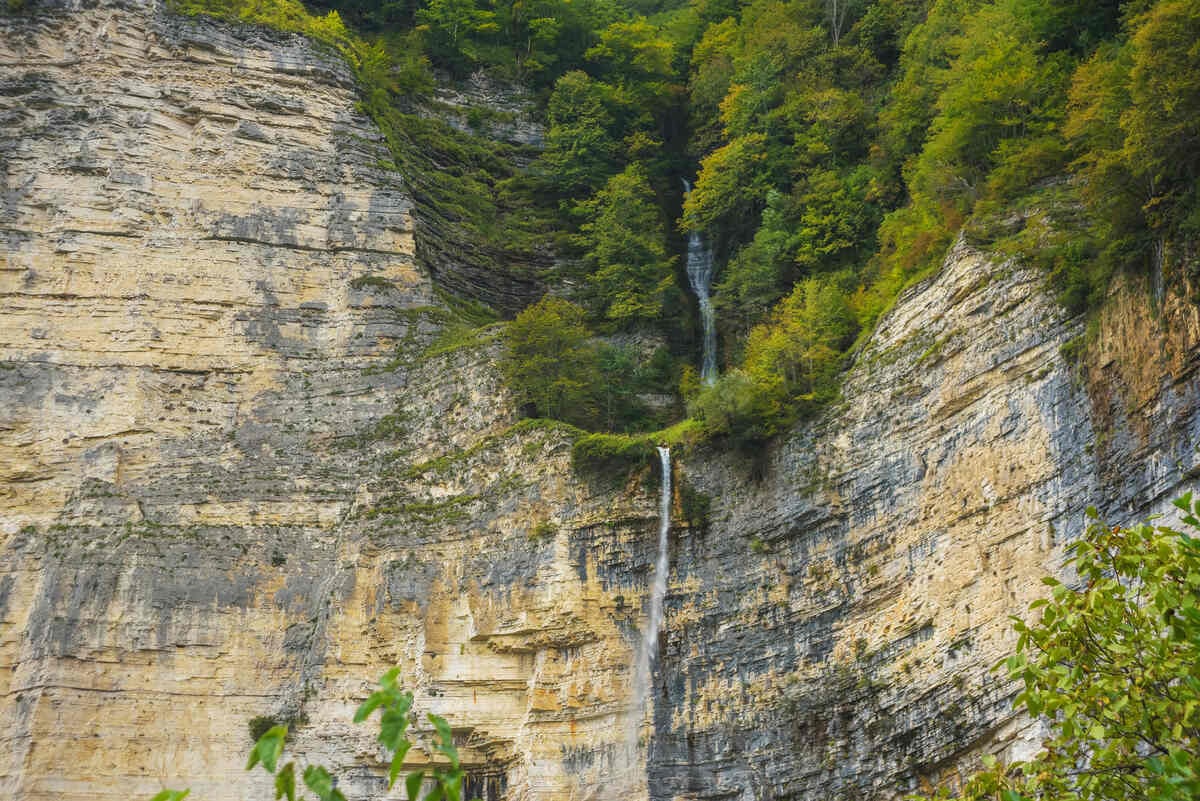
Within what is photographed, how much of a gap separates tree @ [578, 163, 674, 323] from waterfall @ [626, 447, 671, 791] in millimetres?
10980

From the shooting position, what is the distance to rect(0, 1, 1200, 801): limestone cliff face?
26.9 metres

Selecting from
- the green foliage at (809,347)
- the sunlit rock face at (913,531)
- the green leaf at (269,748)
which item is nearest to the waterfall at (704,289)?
the green foliage at (809,347)

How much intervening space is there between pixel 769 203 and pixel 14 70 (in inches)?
941

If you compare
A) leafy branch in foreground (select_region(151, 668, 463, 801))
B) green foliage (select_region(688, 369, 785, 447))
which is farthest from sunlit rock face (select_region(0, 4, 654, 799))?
leafy branch in foreground (select_region(151, 668, 463, 801))

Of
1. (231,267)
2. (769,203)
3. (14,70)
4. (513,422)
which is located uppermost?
(14,70)

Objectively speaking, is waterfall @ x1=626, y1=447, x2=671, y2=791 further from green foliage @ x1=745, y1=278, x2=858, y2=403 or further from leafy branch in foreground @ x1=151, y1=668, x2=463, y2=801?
leafy branch in foreground @ x1=151, y1=668, x2=463, y2=801

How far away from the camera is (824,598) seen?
29.9m

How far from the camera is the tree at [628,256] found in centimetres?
4316

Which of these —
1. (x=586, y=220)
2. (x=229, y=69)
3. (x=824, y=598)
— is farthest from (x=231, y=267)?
(x=824, y=598)

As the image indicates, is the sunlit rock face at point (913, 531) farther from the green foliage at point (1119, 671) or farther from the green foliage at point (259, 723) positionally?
the green foliage at point (1119, 671)

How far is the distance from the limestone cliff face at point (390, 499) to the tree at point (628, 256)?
648 cm

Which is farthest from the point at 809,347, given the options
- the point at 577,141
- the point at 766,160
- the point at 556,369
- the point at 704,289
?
the point at 577,141

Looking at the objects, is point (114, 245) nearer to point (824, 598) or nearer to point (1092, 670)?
point (824, 598)

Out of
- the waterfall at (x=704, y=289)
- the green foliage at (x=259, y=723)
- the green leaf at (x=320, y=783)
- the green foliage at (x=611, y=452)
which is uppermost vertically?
the waterfall at (x=704, y=289)
